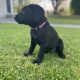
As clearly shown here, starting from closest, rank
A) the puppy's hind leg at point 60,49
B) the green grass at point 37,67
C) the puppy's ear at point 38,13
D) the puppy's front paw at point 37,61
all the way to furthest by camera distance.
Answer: the green grass at point 37,67, the puppy's ear at point 38,13, the puppy's front paw at point 37,61, the puppy's hind leg at point 60,49

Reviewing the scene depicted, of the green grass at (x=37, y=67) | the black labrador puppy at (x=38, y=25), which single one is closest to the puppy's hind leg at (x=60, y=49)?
the green grass at (x=37, y=67)

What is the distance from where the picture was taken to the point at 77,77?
4.76 meters

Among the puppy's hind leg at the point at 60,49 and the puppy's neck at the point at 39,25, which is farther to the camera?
the puppy's hind leg at the point at 60,49

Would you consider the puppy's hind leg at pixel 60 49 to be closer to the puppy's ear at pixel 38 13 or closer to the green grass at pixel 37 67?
the green grass at pixel 37 67

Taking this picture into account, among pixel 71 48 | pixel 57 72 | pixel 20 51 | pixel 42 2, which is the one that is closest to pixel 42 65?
pixel 57 72

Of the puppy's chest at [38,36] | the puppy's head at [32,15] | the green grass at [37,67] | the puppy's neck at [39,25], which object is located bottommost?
the green grass at [37,67]

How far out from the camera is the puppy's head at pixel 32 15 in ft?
17.0

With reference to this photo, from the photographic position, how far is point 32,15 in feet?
17.2

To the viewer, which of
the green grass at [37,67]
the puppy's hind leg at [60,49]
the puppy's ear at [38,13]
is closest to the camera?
the green grass at [37,67]

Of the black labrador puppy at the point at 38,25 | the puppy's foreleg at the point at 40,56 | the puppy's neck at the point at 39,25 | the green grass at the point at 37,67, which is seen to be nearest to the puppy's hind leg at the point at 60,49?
the green grass at the point at 37,67

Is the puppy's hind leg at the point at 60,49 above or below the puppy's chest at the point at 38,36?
below

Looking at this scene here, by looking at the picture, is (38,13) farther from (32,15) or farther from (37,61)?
(37,61)

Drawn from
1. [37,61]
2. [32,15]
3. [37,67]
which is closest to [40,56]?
[37,61]

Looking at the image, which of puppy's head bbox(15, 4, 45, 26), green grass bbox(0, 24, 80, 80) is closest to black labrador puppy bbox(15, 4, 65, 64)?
puppy's head bbox(15, 4, 45, 26)
